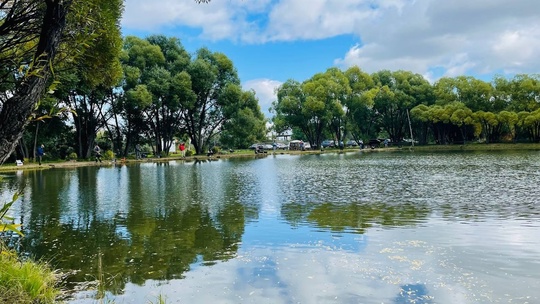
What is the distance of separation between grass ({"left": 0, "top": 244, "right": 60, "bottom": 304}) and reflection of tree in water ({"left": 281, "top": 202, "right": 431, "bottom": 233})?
6.46 meters

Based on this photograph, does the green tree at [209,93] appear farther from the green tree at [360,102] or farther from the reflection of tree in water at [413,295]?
the reflection of tree in water at [413,295]

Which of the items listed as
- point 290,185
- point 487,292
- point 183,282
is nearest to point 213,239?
point 183,282

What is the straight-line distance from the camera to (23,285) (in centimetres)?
533

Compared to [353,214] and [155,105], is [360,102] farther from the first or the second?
[353,214]

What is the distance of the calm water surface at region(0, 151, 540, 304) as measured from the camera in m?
6.18

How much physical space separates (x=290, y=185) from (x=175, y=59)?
40.8 m

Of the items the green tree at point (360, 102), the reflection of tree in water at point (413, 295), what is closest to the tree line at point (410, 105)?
the green tree at point (360, 102)

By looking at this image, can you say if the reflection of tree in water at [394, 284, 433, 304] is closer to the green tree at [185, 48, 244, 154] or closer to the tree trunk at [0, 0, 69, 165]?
the tree trunk at [0, 0, 69, 165]

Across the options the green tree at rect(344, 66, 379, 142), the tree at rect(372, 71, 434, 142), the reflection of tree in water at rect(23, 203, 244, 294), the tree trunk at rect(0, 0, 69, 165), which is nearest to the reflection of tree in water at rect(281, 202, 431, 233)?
the reflection of tree in water at rect(23, 203, 244, 294)

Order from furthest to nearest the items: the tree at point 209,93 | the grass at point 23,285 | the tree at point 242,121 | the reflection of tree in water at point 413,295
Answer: the tree at point 242,121 < the tree at point 209,93 < the reflection of tree in water at point 413,295 < the grass at point 23,285

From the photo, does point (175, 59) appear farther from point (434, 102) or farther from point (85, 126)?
point (434, 102)

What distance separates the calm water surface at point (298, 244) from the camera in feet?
20.3

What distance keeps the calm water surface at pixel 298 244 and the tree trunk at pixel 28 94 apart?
2170mm

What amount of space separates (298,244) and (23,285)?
16.8 feet
